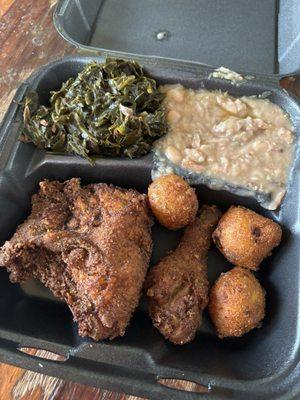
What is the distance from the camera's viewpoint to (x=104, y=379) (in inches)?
69.3

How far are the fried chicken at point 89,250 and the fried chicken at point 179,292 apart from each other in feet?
0.33

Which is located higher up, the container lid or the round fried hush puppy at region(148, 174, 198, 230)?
the container lid

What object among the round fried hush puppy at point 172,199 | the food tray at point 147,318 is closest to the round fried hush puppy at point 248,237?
the food tray at point 147,318

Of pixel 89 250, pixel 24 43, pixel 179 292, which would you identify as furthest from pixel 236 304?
pixel 24 43

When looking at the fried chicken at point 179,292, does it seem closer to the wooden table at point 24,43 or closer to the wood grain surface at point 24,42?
the wooden table at point 24,43

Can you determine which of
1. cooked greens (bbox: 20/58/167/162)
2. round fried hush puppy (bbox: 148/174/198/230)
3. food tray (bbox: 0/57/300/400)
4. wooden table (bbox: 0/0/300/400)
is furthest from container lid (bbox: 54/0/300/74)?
round fried hush puppy (bbox: 148/174/198/230)

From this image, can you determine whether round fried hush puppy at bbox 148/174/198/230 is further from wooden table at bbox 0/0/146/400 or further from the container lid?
wooden table at bbox 0/0/146/400

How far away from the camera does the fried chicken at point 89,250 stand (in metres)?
1.88

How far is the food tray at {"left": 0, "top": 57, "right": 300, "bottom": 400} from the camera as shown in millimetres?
1782

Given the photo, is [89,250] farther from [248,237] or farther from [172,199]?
[248,237]

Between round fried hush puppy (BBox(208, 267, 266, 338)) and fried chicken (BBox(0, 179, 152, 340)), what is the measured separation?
15.7 inches

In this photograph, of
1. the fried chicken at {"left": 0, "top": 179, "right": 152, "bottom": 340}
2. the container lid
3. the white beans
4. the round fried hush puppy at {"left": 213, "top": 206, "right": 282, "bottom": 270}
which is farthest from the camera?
the container lid

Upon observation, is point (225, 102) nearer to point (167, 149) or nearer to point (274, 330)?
point (167, 149)

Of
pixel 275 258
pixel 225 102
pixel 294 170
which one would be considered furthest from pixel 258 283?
pixel 225 102
